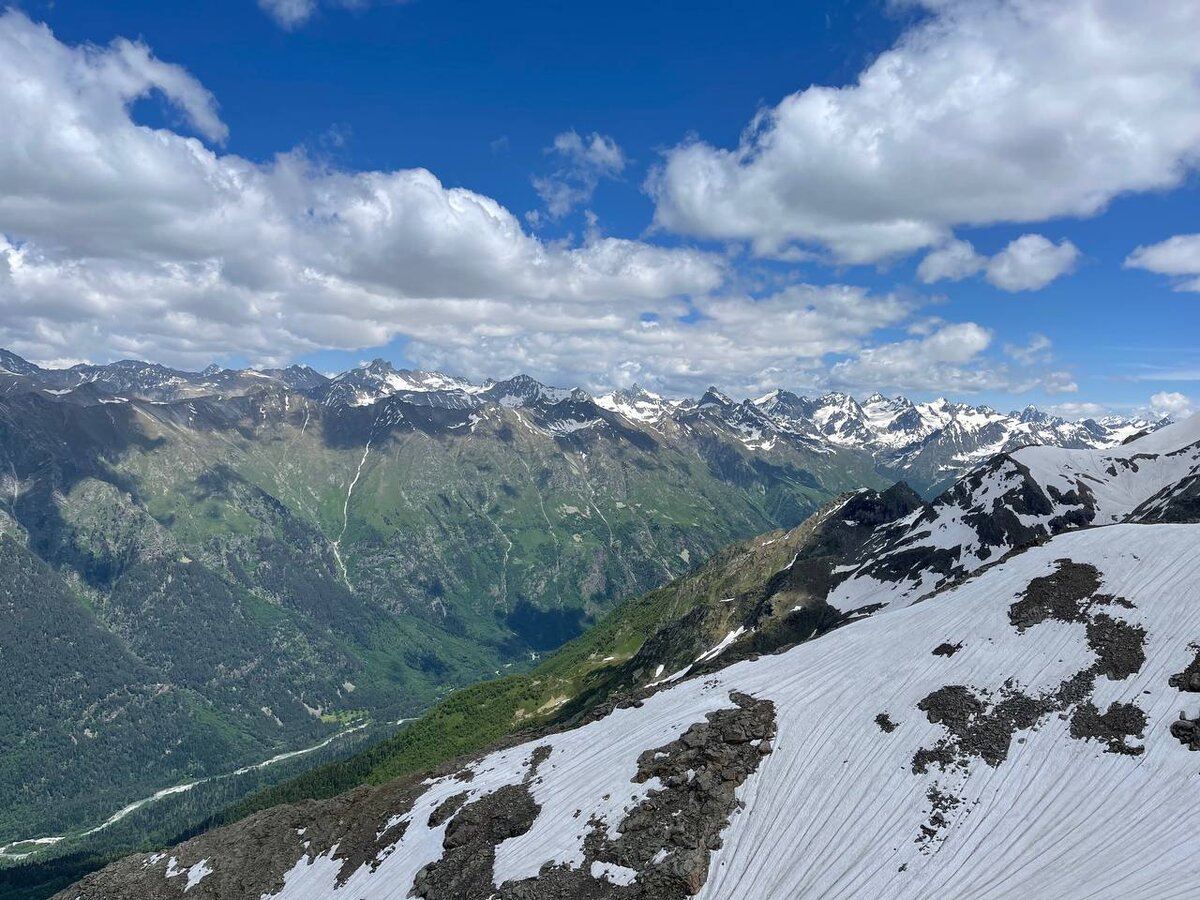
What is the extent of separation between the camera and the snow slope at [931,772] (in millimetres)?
46406

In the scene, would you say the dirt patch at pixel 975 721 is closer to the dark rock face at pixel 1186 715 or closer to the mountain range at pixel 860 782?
the mountain range at pixel 860 782

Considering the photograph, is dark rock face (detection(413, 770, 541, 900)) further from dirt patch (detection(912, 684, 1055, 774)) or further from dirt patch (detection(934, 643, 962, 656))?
dirt patch (detection(934, 643, 962, 656))

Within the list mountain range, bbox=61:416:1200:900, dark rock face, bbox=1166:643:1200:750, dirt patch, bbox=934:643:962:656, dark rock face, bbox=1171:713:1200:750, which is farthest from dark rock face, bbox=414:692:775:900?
dark rock face, bbox=1166:643:1200:750

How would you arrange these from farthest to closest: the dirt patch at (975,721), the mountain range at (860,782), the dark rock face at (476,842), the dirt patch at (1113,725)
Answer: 1. the dark rock face at (476,842)
2. the dirt patch at (975,721)
3. the dirt patch at (1113,725)
4. the mountain range at (860,782)

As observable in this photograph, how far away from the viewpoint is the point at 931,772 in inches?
2168

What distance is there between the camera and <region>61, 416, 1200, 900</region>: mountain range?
157 ft

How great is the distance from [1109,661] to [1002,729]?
44.6 ft

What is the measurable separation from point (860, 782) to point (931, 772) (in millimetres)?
5640

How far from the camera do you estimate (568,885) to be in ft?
168

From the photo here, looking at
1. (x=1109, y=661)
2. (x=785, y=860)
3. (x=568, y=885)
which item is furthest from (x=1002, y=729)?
(x=568, y=885)

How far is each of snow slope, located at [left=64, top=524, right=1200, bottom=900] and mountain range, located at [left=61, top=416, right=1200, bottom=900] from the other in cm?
21

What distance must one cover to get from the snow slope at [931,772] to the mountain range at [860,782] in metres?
0.21

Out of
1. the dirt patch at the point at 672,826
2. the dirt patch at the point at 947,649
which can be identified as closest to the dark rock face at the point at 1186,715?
the dirt patch at the point at 947,649

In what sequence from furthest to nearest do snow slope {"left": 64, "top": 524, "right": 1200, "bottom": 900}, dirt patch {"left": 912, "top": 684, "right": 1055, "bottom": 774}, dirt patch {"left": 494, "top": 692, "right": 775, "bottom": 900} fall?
1. dirt patch {"left": 912, "top": 684, "right": 1055, "bottom": 774}
2. dirt patch {"left": 494, "top": 692, "right": 775, "bottom": 900}
3. snow slope {"left": 64, "top": 524, "right": 1200, "bottom": 900}
